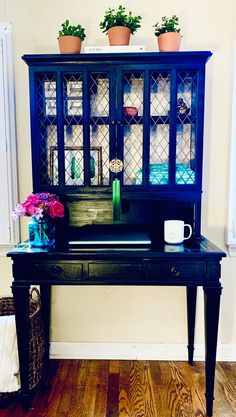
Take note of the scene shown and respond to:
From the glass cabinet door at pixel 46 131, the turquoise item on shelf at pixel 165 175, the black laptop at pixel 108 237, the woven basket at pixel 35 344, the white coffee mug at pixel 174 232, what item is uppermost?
the glass cabinet door at pixel 46 131

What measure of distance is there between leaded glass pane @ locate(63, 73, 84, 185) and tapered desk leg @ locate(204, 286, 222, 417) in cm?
94

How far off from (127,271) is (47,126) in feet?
3.11

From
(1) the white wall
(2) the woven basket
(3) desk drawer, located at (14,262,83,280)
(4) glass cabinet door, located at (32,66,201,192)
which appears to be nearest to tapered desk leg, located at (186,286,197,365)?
(1) the white wall

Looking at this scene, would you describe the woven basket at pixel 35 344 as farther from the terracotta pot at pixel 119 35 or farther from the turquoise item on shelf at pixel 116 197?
the terracotta pot at pixel 119 35

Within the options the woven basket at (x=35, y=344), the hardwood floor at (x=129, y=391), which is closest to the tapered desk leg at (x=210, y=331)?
the hardwood floor at (x=129, y=391)

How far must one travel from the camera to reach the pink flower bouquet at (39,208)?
184 cm

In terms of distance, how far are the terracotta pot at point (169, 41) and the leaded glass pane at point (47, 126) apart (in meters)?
0.64

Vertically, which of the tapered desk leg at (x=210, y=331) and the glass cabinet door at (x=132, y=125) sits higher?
the glass cabinet door at (x=132, y=125)

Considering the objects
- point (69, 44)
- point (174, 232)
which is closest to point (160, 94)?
point (69, 44)

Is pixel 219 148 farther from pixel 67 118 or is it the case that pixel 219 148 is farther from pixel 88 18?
pixel 88 18

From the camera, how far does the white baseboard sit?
7.84ft

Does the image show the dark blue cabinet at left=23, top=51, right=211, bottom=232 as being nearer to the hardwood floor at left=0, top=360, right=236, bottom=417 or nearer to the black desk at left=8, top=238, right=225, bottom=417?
the black desk at left=8, top=238, right=225, bottom=417

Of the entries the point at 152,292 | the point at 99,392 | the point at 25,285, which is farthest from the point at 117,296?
the point at 25,285

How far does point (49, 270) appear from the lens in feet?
5.90
